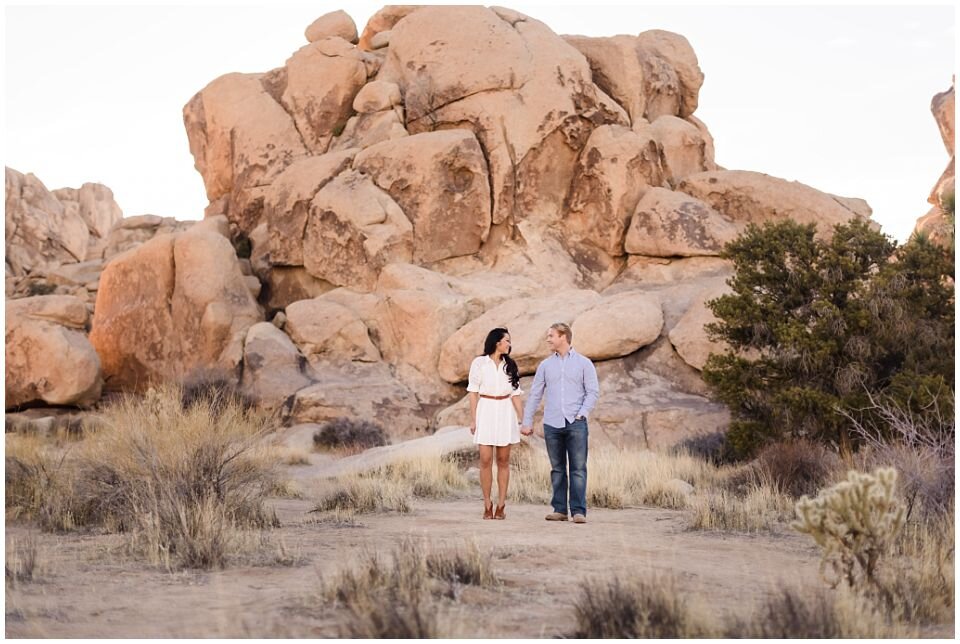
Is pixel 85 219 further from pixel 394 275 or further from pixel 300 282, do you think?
pixel 394 275

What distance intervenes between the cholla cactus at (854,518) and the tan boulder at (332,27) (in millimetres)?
29223

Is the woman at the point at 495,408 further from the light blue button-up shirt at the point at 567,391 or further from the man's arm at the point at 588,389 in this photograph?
the man's arm at the point at 588,389

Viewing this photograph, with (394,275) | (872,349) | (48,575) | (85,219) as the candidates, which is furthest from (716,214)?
(85,219)

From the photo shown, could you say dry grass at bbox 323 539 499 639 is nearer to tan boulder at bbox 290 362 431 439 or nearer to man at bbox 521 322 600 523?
man at bbox 521 322 600 523

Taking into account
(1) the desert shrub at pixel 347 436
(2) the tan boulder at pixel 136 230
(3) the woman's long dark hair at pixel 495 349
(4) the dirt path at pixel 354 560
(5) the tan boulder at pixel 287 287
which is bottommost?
(1) the desert shrub at pixel 347 436

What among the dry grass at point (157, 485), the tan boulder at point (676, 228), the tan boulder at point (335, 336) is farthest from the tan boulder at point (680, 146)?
the dry grass at point (157, 485)

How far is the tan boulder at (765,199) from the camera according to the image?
2414 cm

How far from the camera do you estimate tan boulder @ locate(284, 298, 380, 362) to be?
2380 cm

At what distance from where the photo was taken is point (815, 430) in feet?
50.4

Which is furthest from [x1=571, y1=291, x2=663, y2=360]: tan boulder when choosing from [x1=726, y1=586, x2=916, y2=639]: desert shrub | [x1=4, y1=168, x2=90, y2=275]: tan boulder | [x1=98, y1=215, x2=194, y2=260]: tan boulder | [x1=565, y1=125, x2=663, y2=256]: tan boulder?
[x1=4, y1=168, x2=90, y2=275]: tan boulder

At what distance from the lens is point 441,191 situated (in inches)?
995

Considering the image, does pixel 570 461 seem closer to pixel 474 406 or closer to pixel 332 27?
pixel 474 406

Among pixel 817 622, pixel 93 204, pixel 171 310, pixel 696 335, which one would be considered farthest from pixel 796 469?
pixel 93 204

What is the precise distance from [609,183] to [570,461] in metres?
17.1
